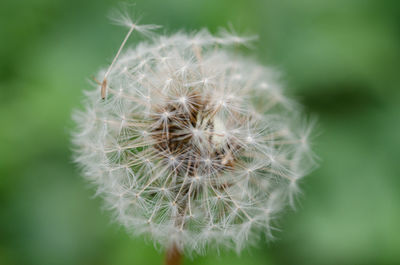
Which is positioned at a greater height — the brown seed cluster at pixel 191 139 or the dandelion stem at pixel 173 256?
the brown seed cluster at pixel 191 139

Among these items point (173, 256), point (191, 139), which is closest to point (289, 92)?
point (191, 139)

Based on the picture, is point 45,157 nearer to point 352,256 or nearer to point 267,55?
point 267,55

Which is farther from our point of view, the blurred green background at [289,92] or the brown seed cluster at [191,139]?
the blurred green background at [289,92]

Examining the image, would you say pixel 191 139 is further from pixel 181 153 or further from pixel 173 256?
pixel 173 256

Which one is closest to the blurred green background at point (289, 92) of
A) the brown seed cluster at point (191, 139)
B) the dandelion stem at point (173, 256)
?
the dandelion stem at point (173, 256)

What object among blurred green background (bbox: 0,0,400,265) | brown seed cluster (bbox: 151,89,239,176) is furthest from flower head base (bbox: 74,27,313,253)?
blurred green background (bbox: 0,0,400,265)

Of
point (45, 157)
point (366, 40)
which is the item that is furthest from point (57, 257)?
point (366, 40)

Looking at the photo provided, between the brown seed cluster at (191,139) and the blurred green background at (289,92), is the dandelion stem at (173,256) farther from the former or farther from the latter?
the blurred green background at (289,92)
